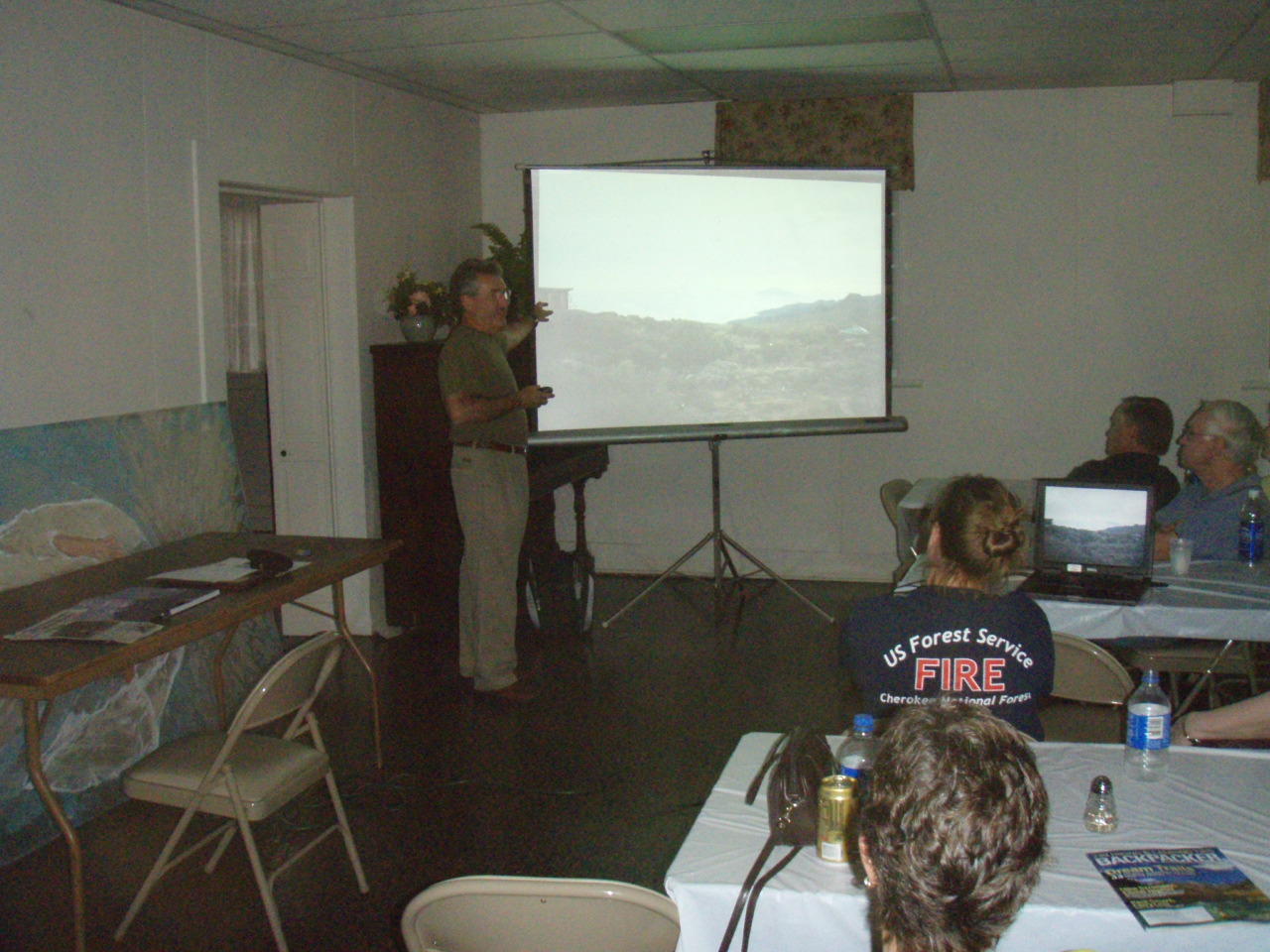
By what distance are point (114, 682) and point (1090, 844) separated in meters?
3.08

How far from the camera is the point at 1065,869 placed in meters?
1.69

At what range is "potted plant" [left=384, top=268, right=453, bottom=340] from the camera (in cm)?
542

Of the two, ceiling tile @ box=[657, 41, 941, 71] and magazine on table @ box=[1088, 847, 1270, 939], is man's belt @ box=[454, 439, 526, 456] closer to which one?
ceiling tile @ box=[657, 41, 941, 71]

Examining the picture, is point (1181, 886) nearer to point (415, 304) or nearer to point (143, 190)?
point (143, 190)

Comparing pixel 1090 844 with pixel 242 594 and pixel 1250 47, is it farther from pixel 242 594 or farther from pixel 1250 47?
pixel 1250 47

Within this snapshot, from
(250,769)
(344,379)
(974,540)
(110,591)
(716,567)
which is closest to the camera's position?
(974,540)

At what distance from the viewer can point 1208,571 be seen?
11.9 feet

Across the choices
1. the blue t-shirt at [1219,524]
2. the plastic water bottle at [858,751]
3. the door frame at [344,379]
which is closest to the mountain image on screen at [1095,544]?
the blue t-shirt at [1219,524]

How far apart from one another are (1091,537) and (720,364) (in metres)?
2.53

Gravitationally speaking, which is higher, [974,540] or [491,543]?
[974,540]

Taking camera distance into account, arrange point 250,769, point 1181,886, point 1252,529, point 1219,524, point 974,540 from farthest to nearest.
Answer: point 1219,524 < point 1252,529 < point 250,769 < point 974,540 < point 1181,886

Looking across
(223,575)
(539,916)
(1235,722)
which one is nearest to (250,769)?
(223,575)

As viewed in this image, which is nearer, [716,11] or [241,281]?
[716,11]

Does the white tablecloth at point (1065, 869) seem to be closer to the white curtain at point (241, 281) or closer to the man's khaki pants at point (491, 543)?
the man's khaki pants at point (491, 543)
